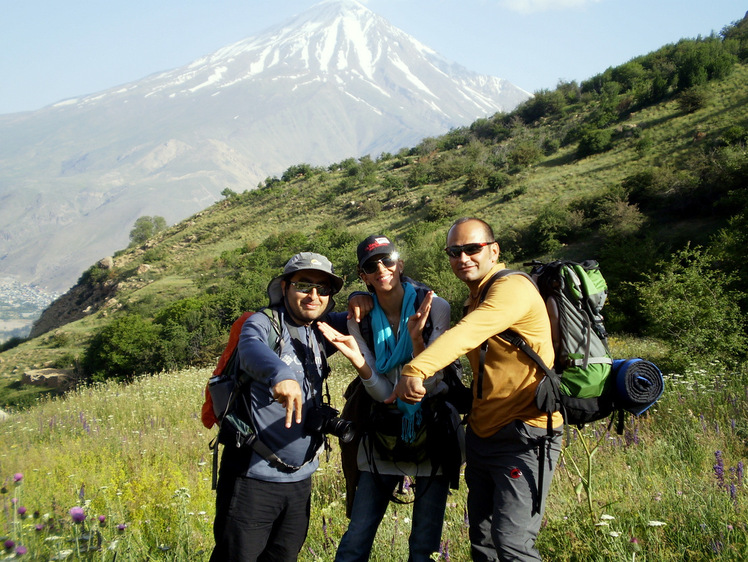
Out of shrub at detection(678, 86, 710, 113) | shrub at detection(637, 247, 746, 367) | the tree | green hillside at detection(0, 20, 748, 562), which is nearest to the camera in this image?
green hillside at detection(0, 20, 748, 562)

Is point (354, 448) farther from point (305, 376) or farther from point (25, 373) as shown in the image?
point (25, 373)

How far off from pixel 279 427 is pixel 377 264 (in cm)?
90

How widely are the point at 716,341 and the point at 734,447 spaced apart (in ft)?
20.1

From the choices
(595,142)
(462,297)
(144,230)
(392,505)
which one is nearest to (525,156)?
(595,142)

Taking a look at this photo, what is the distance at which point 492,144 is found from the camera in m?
51.0

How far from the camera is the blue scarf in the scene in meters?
2.29

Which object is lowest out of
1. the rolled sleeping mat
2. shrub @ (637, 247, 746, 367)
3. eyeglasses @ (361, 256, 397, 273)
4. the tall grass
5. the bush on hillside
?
shrub @ (637, 247, 746, 367)

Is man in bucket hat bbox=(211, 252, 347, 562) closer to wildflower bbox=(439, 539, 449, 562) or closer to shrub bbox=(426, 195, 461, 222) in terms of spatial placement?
wildflower bbox=(439, 539, 449, 562)

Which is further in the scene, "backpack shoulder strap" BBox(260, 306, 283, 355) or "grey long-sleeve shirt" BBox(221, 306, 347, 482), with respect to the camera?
"backpack shoulder strap" BBox(260, 306, 283, 355)

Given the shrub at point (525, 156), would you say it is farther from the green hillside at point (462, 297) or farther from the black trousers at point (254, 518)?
the black trousers at point (254, 518)

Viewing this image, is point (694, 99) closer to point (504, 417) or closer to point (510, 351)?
point (510, 351)

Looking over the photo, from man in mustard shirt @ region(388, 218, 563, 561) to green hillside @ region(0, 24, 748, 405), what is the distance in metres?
7.96

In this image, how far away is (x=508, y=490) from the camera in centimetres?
204

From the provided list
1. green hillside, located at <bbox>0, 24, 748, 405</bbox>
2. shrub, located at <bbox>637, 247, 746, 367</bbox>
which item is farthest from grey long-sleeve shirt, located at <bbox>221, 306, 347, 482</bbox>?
green hillside, located at <bbox>0, 24, 748, 405</bbox>
